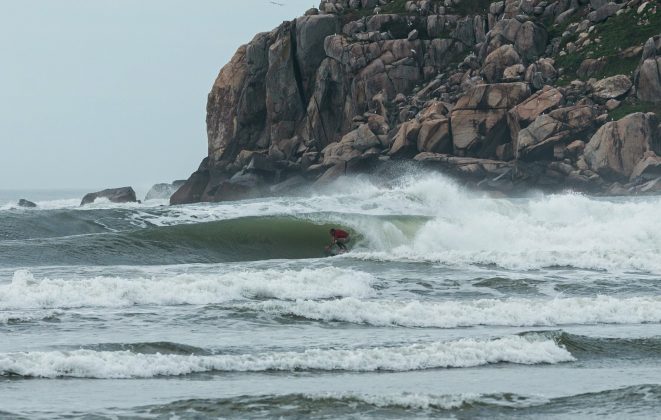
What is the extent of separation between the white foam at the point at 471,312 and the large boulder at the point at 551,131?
40.1 metres

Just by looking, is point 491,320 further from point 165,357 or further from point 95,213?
point 95,213

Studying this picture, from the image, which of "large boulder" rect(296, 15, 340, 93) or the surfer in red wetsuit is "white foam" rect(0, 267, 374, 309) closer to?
the surfer in red wetsuit

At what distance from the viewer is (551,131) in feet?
189

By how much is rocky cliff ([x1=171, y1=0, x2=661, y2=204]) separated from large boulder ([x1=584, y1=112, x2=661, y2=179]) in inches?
2.9

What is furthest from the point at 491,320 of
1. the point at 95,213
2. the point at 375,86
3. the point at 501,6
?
the point at 501,6

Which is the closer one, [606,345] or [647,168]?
[606,345]

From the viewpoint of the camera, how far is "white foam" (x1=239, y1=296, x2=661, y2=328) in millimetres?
17266

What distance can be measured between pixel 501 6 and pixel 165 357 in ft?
206

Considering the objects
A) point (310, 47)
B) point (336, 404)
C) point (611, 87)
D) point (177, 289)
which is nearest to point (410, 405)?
point (336, 404)

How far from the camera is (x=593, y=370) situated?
13.3m

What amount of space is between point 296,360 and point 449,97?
174 feet

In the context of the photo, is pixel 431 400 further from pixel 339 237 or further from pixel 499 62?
pixel 499 62

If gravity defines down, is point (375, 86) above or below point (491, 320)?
above

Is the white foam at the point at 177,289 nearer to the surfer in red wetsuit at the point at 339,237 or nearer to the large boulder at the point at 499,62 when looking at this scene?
the surfer in red wetsuit at the point at 339,237
